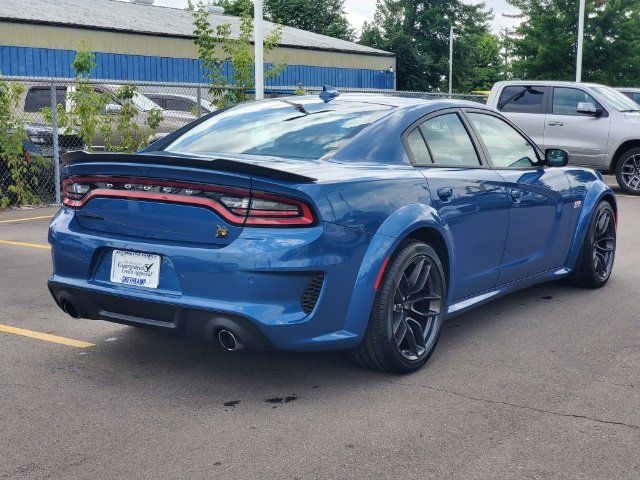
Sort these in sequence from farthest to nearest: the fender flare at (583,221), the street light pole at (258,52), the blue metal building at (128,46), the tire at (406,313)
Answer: the blue metal building at (128,46) → the street light pole at (258,52) → the fender flare at (583,221) → the tire at (406,313)

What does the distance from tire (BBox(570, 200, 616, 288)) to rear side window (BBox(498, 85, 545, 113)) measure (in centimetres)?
843

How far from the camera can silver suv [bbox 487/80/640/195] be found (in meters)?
14.5

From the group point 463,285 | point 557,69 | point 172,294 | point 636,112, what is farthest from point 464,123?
point 557,69

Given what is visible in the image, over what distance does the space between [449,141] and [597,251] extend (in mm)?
2210

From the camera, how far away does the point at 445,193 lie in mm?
4902

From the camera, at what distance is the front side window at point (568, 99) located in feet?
48.4

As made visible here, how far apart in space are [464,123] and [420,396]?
1.96 m

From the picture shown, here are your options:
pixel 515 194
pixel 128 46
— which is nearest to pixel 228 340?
pixel 515 194

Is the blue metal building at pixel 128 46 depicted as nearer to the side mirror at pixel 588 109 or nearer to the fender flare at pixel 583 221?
the side mirror at pixel 588 109

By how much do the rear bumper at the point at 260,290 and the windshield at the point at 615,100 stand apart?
11585mm

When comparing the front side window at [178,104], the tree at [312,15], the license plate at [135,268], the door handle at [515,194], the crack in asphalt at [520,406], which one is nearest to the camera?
the crack in asphalt at [520,406]

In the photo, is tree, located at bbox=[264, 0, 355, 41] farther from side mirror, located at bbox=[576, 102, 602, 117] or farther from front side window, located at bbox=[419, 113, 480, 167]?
front side window, located at bbox=[419, 113, 480, 167]

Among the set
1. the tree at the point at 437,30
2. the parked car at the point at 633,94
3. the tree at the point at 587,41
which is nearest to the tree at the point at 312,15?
the tree at the point at 437,30

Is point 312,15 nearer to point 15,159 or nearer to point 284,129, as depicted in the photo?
point 15,159
